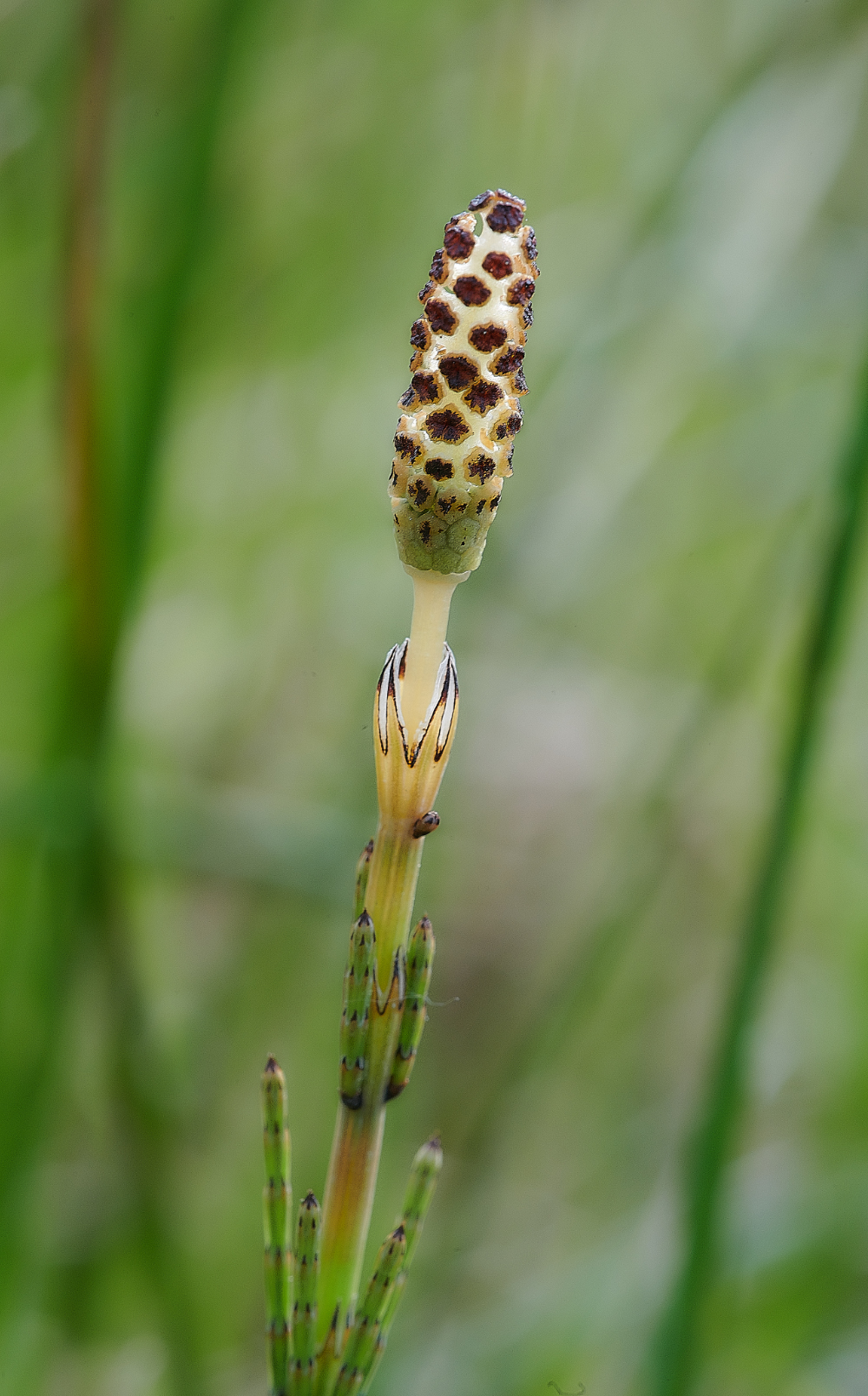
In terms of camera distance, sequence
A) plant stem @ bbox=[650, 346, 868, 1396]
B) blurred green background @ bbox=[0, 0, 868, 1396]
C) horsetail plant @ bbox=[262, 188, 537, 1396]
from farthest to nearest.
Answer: blurred green background @ bbox=[0, 0, 868, 1396] < plant stem @ bbox=[650, 346, 868, 1396] < horsetail plant @ bbox=[262, 188, 537, 1396]

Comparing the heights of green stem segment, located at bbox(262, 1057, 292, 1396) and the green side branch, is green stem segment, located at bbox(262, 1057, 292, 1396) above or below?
below

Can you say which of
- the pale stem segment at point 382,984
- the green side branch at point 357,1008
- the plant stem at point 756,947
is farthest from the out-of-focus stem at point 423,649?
the plant stem at point 756,947

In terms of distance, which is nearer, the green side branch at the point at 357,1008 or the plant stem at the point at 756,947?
the green side branch at the point at 357,1008

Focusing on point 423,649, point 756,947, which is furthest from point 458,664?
point 423,649

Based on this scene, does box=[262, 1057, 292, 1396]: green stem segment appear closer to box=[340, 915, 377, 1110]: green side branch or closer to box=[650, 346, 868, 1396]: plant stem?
box=[340, 915, 377, 1110]: green side branch

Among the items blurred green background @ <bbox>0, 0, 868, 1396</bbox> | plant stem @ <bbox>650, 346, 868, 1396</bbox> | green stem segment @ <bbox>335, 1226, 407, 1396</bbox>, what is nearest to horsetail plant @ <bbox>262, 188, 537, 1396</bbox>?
green stem segment @ <bbox>335, 1226, 407, 1396</bbox>

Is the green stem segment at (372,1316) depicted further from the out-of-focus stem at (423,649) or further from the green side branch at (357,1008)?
the out-of-focus stem at (423,649)

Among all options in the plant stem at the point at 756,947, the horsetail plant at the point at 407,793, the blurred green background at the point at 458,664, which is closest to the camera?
the horsetail plant at the point at 407,793
